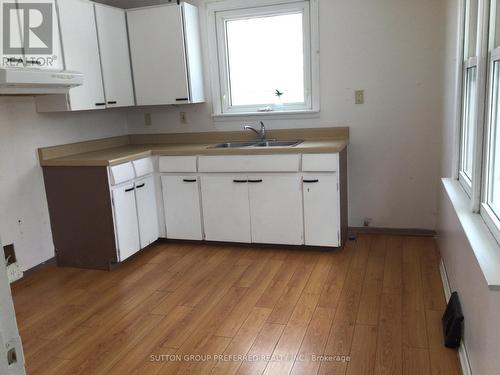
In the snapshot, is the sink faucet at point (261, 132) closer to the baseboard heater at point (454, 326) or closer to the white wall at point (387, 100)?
the white wall at point (387, 100)

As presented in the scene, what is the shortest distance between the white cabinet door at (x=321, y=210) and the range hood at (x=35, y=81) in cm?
180

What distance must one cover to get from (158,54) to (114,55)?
14.3 inches

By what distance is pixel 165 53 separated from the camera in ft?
12.5

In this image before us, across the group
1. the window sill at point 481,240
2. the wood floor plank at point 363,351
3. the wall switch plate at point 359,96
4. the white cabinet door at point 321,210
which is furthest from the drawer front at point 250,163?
the wood floor plank at point 363,351

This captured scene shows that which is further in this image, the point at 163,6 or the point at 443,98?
the point at 163,6

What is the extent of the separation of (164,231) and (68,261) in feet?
2.64

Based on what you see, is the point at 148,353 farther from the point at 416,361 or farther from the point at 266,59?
the point at 266,59

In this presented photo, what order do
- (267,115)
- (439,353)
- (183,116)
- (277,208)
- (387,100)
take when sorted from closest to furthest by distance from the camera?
1. (439,353)
2. (277,208)
3. (387,100)
4. (267,115)
5. (183,116)

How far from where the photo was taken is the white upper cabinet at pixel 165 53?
374cm

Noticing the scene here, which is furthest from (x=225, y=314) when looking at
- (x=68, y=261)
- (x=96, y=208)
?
(x=68, y=261)

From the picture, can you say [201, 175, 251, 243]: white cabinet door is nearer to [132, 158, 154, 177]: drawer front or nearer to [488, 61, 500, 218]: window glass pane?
[132, 158, 154, 177]: drawer front

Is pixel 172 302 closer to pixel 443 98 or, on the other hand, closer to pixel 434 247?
pixel 434 247

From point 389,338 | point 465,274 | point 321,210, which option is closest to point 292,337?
point 389,338

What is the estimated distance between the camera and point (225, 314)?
262 centimetres
